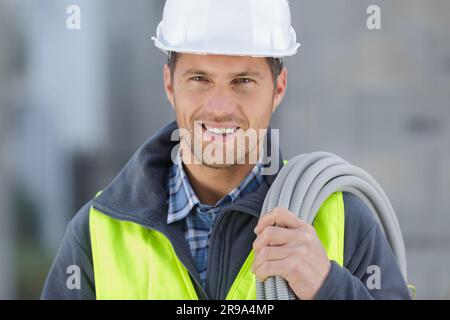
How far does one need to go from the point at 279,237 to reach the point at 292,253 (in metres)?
0.04

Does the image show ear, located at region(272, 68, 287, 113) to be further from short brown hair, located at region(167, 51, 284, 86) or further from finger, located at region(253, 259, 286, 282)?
finger, located at region(253, 259, 286, 282)

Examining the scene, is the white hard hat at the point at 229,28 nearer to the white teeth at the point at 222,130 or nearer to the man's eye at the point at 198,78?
the man's eye at the point at 198,78

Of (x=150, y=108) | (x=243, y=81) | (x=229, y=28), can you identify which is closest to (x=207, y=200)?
(x=243, y=81)

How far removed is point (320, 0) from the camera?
10.7ft

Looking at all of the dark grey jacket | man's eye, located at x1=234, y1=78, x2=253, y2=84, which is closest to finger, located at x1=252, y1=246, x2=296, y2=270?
the dark grey jacket

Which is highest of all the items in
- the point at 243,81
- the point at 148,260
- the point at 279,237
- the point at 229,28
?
the point at 229,28

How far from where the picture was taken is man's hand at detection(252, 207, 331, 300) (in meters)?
1.47

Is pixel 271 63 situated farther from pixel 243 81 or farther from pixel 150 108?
pixel 150 108

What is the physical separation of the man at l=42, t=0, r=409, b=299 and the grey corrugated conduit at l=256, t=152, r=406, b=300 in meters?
0.03

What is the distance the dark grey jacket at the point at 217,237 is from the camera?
1.64 meters

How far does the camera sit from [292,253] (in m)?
1.47

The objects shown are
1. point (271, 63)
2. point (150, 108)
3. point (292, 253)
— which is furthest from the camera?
point (150, 108)

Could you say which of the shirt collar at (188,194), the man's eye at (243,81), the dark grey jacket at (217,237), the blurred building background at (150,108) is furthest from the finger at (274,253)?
the blurred building background at (150,108)
